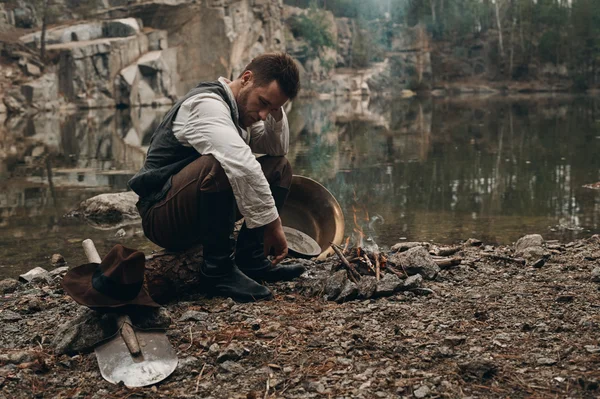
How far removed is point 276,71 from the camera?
156 inches

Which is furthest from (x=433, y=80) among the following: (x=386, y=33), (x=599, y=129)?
(x=599, y=129)

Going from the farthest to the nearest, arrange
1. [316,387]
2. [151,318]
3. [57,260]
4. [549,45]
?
1. [549,45]
2. [57,260]
3. [151,318]
4. [316,387]

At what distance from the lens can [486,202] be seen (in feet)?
31.3

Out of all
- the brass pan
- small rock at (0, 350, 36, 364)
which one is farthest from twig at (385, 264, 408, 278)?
small rock at (0, 350, 36, 364)

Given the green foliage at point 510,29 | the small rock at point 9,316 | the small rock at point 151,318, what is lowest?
the small rock at point 9,316

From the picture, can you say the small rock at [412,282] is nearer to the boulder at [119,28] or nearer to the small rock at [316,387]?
the small rock at [316,387]

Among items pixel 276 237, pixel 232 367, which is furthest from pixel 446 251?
pixel 232 367

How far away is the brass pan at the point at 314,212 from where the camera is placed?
18.4ft

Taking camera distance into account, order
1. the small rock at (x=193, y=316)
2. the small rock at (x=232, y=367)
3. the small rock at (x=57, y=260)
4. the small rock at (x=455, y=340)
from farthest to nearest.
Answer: the small rock at (x=57, y=260)
the small rock at (x=193, y=316)
the small rock at (x=455, y=340)
the small rock at (x=232, y=367)

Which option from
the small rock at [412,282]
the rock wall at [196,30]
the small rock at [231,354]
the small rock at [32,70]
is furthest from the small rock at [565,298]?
the rock wall at [196,30]

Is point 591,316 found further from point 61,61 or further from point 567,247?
point 61,61

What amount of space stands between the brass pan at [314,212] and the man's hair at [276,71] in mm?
1626

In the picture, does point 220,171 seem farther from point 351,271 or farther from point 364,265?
point 364,265

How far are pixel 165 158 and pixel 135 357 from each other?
4.08 feet
